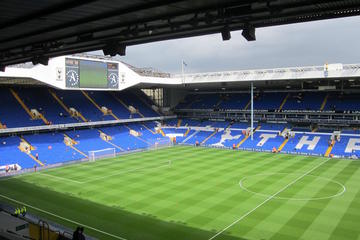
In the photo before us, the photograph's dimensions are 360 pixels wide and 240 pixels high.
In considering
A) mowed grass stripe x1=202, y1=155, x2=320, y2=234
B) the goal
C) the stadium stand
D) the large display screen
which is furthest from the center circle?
the large display screen

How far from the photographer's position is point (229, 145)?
163 feet

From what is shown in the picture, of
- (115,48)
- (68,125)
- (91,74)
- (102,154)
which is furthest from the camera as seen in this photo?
(68,125)

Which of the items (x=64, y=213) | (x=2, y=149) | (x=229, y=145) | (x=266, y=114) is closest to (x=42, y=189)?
(x=64, y=213)

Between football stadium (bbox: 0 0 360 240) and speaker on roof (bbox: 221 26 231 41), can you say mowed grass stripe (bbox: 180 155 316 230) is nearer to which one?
football stadium (bbox: 0 0 360 240)

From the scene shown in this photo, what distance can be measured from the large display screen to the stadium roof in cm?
2848

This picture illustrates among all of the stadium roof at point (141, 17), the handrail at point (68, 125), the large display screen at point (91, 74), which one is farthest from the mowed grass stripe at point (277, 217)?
the handrail at point (68, 125)

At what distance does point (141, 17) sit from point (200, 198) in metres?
16.6

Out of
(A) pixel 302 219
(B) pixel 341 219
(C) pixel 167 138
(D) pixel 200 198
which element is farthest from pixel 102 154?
(B) pixel 341 219

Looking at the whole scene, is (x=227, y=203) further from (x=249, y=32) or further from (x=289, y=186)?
(x=249, y=32)

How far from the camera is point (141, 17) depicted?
10.4 meters

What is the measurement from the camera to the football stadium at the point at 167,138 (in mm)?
11078

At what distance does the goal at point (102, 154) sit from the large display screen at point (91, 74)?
8724 millimetres

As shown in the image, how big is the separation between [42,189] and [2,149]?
1347 centimetres

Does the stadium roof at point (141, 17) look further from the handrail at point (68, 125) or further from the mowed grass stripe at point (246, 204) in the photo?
the handrail at point (68, 125)
